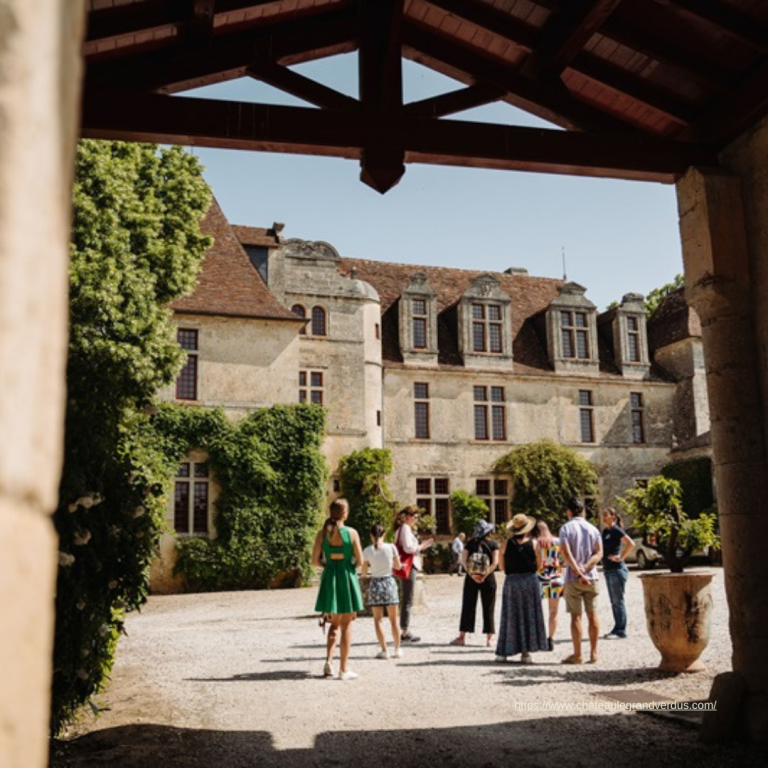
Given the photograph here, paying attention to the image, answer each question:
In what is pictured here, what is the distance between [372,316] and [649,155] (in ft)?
69.8

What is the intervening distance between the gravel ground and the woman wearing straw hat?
229mm

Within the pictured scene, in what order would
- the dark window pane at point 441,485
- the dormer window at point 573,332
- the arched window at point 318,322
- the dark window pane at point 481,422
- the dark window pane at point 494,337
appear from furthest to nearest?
the dormer window at point 573,332
the dark window pane at point 494,337
the dark window pane at point 481,422
the dark window pane at point 441,485
the arched window at point 318,322

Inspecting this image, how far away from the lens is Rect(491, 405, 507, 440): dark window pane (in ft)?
94.9

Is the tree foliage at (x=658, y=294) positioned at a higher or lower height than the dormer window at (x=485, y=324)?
higher

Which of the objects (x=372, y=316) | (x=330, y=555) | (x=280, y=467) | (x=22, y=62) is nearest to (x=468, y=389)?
(x=372, y=316)

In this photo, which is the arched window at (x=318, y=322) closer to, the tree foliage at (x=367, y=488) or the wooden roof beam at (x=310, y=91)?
the tree foliage at (x=367, y=488)

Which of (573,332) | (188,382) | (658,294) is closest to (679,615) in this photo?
(188,382)

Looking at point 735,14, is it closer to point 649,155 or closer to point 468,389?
point 649,155

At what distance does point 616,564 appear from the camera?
34.0 feet

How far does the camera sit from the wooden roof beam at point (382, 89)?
5.55 meters

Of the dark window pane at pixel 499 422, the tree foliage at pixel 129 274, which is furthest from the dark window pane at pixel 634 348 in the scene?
the tree foliage at pixel 129 274

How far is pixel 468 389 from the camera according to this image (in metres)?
28.8

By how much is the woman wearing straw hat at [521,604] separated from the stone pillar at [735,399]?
3.44m

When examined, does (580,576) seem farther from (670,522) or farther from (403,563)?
(403,563)
